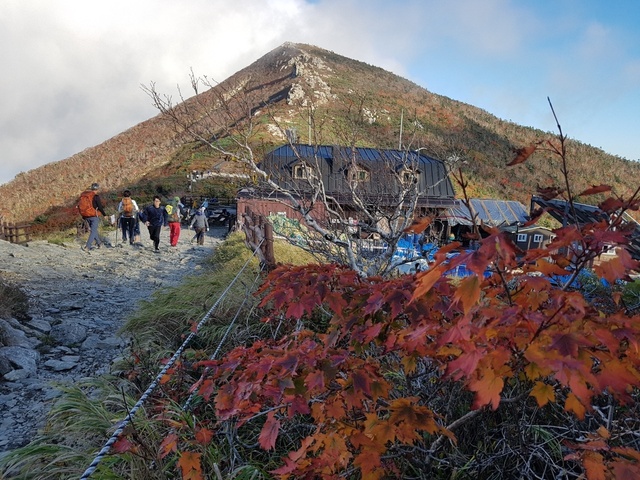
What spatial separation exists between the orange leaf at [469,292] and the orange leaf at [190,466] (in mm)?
1718

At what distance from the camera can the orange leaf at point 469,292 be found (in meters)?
1.10

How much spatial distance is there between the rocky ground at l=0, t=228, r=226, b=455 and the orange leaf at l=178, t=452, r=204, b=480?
1.72 m

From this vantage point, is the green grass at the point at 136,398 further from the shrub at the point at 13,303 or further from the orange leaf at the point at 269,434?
the shrub at the point at 13,303

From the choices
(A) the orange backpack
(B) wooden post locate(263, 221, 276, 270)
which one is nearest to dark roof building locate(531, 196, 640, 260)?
(B) wooden post locate(263, 221, 276, 270)

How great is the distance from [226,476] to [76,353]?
3.28m

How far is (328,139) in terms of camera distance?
30219 mm

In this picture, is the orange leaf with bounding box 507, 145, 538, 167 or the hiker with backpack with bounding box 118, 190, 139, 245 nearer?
the orange leaf with bounding box 507, 145, 538, 167

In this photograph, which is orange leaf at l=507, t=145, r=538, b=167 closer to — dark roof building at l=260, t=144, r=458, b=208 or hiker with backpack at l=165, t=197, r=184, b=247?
dark roof building at l=260, t=144, r=458, b=208

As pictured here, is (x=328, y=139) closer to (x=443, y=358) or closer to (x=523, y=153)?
(x=443, y=358)

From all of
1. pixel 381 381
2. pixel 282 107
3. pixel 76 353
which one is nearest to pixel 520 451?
pixel 381 381

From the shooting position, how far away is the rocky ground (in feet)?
11.7

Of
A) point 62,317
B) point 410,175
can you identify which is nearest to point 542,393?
point 410,175

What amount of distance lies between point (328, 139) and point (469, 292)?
30119mm

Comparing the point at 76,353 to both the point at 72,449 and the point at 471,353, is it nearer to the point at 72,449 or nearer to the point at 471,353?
the point at 72,449
